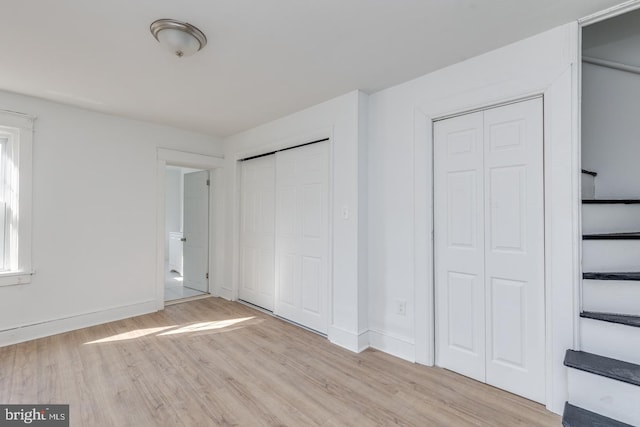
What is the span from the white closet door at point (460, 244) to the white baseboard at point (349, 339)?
0.66 m

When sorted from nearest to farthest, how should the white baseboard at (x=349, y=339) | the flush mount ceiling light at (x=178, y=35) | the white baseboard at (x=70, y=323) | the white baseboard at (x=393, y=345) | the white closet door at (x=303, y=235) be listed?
the flush mount ceiling light at (x=178, y=35) < the white baseboard at (x=393, y=345) < the white baseboard at (x=349, y=339) < the white baseboard at (x=70, y=323) < the white closet door at (x=303, y=235)

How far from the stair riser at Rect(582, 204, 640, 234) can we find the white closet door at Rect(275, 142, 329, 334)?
2062 mm

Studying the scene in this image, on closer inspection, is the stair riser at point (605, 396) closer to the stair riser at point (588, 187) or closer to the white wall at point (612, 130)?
the stair riser at point (588, 187)

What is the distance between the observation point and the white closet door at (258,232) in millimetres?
3879

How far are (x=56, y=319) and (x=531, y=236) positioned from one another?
449cm

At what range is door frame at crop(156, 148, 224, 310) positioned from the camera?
3887 mm

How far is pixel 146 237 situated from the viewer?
3795 mm

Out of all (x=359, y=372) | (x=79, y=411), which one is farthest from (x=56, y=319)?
(x=359, y=372)

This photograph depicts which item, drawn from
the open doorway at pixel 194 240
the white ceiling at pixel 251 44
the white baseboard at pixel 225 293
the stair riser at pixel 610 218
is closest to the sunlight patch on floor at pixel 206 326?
the white baseboard at pixel 225 293

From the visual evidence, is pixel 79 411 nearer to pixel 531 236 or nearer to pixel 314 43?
pixel 314 43

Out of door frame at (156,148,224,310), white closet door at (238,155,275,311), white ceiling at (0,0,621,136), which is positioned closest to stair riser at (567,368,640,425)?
white ceiling at (0,0,621,136)

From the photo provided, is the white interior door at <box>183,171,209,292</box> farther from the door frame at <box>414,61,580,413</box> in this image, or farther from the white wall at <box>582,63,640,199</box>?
the white wall at <box>582,63,640,199</box>

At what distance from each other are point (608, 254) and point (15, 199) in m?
5.02

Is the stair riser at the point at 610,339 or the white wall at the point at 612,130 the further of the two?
the white wall at the point at 612,130
